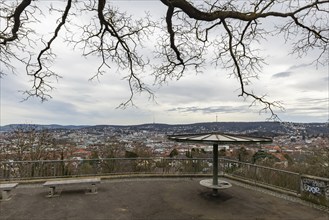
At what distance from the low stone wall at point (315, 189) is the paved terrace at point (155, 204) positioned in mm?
273

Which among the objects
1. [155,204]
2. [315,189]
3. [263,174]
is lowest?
[155,204]

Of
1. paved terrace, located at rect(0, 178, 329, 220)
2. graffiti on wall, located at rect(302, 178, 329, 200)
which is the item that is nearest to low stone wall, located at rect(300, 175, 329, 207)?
graffiti on wall, located at rect(302, 178, 329, 200)

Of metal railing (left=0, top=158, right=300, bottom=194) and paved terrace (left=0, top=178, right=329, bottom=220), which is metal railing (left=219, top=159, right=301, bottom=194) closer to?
metal railing (left=0, top=158, right=300, bottom=194)

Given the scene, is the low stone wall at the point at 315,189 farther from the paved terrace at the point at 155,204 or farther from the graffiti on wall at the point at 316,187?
the paved terrace at the point at 155,204

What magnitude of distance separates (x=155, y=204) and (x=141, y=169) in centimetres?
428

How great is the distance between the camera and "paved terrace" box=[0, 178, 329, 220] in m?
8.06

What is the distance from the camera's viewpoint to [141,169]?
13.2m

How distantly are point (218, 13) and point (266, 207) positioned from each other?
551cm

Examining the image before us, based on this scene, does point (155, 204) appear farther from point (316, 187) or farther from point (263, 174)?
point (316, 187)

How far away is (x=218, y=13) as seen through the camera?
23.5ft

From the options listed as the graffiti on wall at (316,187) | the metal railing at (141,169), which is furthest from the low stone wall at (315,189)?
the metal railing at (141,169)

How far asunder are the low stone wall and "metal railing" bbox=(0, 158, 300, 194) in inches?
26.5

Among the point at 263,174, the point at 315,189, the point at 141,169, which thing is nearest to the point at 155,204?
the point at 141,169

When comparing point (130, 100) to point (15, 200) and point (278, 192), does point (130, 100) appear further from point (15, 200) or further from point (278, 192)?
point (278, 192)
